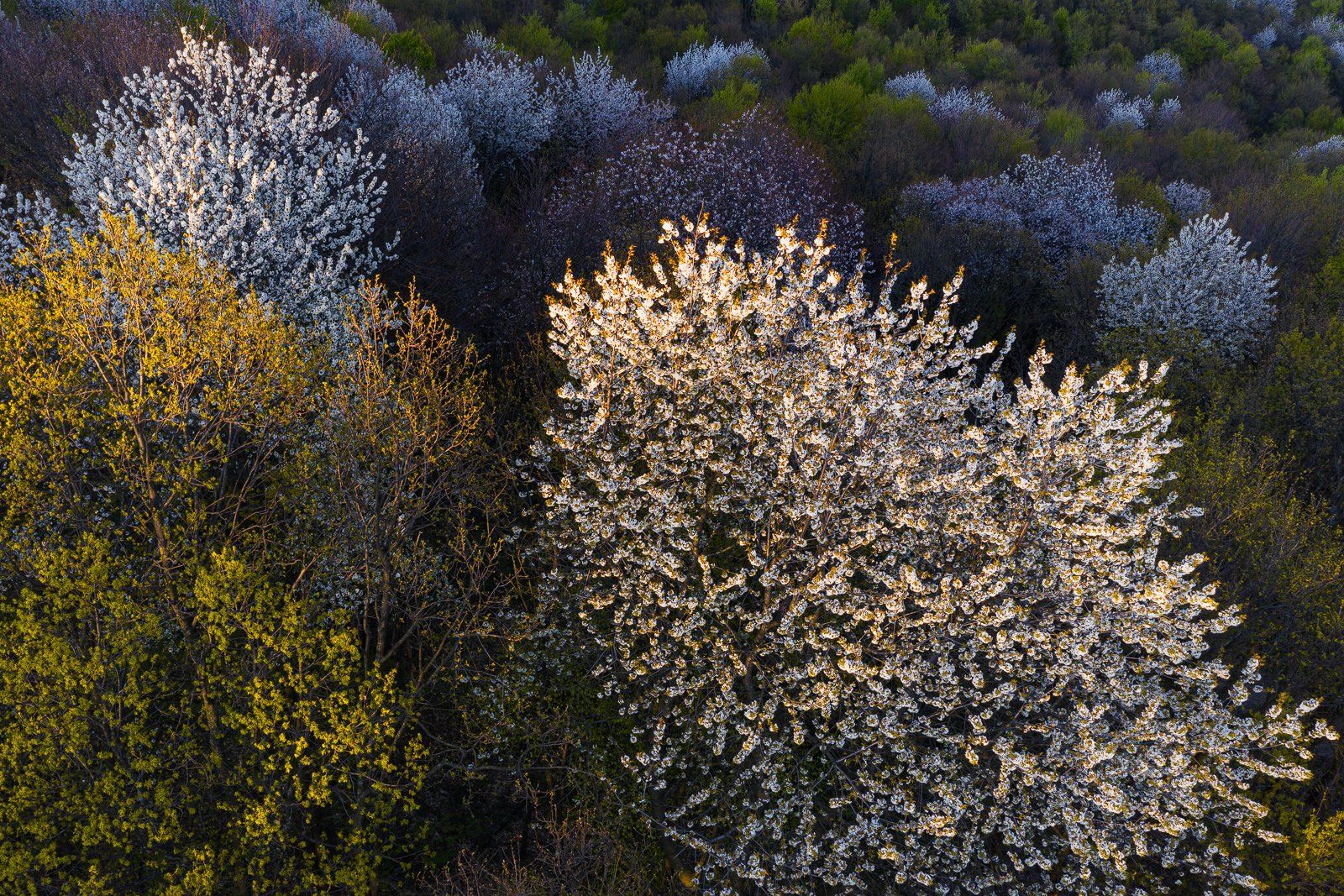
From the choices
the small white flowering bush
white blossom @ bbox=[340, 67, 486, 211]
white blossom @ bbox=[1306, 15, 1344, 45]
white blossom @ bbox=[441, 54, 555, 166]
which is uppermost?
white blossom @ bbox=[1306, 15, 1344, 45]

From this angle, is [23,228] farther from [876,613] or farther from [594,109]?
[594,109]

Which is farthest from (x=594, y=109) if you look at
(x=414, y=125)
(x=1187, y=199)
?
(x=1187, y=199)

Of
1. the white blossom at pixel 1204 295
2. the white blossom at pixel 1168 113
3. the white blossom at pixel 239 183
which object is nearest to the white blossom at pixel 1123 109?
the white blossom at pixel 1168 113

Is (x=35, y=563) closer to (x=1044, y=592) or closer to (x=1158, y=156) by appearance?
(x=1044, y=592)

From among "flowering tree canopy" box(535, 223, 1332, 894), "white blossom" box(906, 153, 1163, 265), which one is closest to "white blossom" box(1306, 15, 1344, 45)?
"white blossom" box(906, 153, 1163, 265)

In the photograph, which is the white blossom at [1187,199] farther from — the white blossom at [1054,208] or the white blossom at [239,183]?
the white blossom at [239,183]

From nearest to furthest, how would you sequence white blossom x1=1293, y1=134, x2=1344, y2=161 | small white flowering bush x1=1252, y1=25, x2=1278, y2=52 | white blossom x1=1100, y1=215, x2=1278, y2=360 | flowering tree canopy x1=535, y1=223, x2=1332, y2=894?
1. flowering tree canopy x1=535, y1=223, x2=1332, y2=894
2. white blossom x1=1100, y1=215, x2=1278, y2=360
3. white blossom x1=1293, y1=134, x2=1344, y2=161
4. small white flowering bush x1=1252, y1=25, x2=1278, y2=52

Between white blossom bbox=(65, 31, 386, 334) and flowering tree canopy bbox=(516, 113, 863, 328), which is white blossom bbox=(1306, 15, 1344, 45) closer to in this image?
flowering tree canopy bbox=(516, 113, 863, 328)
